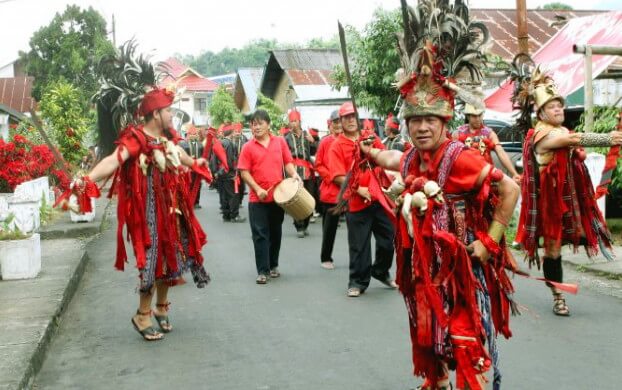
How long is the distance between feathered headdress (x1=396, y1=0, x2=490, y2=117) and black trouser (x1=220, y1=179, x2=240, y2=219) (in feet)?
38.0

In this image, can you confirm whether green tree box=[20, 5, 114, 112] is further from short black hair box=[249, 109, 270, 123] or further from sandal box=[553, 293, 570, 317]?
sandal box=[553, 293, 570, 317]

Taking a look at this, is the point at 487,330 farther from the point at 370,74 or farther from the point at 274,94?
the point at 274,94

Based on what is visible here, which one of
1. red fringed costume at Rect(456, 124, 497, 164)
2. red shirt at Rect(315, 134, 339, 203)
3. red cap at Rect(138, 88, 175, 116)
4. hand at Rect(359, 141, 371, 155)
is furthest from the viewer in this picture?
red shirt at Rect(315, 134, 339, 203)

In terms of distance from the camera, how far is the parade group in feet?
13.7

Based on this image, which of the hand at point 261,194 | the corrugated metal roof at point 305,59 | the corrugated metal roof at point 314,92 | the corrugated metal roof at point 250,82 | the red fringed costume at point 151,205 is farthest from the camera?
the corrugated metal roof at point 250,82

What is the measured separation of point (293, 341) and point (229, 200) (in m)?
9.89

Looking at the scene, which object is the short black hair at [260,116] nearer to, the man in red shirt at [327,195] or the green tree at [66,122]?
the man in red shirt at [327,195]

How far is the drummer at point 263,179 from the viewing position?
9.24m

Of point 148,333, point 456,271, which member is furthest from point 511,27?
point 456,271

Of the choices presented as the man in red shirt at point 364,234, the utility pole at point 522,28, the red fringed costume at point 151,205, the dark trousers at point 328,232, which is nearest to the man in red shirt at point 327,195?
the dark trousers at point 328,232

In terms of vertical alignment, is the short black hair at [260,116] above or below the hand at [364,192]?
above

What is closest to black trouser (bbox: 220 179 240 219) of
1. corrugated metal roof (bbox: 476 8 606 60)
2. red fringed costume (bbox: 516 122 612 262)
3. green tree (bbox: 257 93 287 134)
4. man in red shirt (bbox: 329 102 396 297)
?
man in red shirt (bbox: 329 102 396 297)

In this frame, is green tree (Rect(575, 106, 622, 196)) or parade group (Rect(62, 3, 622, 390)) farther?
green tree (Rect(575, 106, 622, 196))

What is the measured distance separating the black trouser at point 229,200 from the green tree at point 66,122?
4043mm
